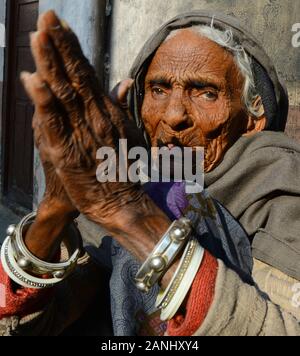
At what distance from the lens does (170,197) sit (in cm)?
165

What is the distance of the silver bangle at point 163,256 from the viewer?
1264 mm

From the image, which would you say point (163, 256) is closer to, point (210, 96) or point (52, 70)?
point (52, 70)

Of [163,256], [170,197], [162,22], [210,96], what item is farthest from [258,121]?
[162,22]

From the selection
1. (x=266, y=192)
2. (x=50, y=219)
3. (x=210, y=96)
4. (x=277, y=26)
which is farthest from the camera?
(x=277, y=26)

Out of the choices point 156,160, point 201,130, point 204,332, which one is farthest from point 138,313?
point 201,130

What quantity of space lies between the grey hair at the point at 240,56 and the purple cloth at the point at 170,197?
17.9 inches

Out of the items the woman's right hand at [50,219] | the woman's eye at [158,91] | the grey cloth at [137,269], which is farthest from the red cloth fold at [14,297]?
the woman's eye at [158,91]

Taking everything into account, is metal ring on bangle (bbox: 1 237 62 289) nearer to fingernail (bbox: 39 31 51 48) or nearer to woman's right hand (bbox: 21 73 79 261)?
woman's right hand (bbox: 21 73 79 261)

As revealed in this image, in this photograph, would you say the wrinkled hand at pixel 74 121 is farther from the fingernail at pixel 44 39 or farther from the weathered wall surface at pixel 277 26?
the weathered wall surface at pixel 277 26

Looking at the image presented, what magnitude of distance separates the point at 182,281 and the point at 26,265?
1.50ft

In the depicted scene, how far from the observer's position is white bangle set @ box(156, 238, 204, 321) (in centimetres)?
126

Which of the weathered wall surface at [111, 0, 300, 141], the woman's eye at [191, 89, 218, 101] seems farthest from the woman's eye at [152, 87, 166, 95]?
the weathered wall surface at [111, 0, 300, 141]

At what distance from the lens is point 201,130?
187 cm

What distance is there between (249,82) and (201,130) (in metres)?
0.25
